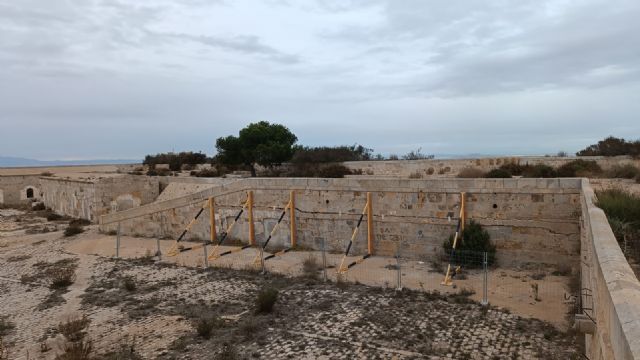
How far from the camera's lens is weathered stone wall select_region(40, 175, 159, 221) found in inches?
877

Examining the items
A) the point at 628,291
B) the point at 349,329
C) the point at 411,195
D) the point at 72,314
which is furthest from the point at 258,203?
the point at 628,291

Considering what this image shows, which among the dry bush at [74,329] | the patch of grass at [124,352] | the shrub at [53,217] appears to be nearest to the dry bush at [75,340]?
the dry bush at [74,329]

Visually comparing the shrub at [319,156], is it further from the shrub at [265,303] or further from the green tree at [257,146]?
the shrub at [265,303]

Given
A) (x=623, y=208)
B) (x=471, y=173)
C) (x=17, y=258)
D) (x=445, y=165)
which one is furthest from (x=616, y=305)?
(x=445, y=165)

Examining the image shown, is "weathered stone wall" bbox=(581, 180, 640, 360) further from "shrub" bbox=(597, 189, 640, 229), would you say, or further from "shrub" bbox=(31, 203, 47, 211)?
"shrub" bbox=(31, 203, 47, 211)

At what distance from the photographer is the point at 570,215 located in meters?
10.7

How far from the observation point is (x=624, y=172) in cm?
1441

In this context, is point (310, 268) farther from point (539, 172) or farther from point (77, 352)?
point (539, 172)

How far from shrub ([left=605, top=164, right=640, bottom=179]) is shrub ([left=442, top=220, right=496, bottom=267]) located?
6.34 meters

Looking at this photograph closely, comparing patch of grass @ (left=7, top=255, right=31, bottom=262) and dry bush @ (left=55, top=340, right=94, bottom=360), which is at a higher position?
dry bush @ (left=55, top=340, right=94, bottom=360)

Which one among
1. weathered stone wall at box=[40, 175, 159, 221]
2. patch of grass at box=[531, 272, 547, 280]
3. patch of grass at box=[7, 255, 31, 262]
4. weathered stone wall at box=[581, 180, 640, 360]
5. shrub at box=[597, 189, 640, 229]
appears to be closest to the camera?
weathered stone wall at box=[581, 180, 640, 360]

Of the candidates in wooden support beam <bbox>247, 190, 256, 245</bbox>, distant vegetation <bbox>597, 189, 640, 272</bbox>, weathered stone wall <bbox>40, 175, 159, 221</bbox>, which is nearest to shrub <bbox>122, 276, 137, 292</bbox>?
wooden support beam <bbox>247, 190, 256, 245</bbox>

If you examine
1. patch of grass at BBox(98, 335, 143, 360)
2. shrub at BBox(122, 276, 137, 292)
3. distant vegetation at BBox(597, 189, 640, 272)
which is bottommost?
patch of grass at BBox(98, 335, 143, 360)

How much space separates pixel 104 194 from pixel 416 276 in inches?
709
